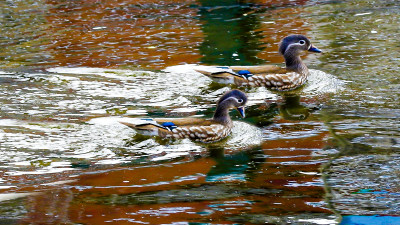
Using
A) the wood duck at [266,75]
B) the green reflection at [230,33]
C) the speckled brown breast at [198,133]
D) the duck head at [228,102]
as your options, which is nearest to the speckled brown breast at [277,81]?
the wood duck at [266,75]

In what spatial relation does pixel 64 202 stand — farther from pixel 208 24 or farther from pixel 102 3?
pixel 102 3

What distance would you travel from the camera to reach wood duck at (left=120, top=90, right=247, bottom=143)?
8336 mm

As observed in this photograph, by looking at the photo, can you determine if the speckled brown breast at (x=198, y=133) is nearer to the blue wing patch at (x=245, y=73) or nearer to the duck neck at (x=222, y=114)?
the duck neck at (x=222, y=114)

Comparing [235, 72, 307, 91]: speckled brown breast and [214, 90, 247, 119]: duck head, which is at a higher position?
[214, 90, 247, 119]: duck head

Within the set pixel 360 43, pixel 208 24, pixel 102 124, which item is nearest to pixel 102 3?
pixel 208 24

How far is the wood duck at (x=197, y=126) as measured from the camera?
834 centimetres

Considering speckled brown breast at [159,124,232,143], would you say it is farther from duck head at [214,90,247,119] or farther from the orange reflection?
the orange reflection

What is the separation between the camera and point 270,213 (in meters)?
6.00

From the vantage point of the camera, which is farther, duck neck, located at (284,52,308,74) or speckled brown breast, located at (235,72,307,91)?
duck neck, located at (284,52,308,74)

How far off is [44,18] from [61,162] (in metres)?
10.2

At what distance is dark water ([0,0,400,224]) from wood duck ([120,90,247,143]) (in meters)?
0.12

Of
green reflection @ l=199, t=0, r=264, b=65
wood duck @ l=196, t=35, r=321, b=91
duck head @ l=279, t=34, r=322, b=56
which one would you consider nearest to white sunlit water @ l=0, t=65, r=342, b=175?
wood duck @ l=196, t=35, r=321, b=91

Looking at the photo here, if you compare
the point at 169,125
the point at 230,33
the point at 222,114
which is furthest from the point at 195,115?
the point at 230,33

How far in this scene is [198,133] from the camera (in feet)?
27.8
